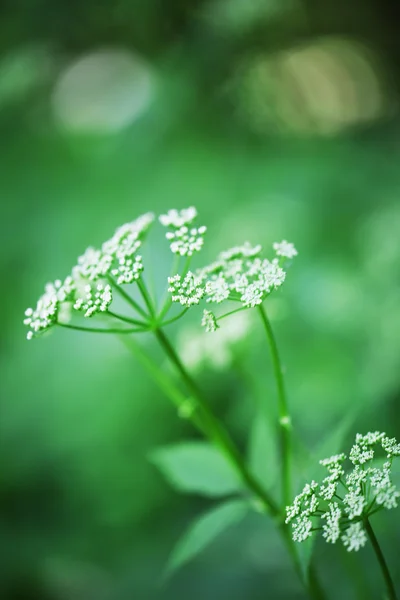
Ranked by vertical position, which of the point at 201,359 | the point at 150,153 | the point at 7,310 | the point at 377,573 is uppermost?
the point at 150,153

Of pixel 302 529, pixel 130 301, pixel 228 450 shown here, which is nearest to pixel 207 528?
pixel 228 450

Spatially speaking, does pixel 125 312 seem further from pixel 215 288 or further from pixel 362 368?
pixel 215 288

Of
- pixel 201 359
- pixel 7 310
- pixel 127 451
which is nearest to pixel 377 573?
pixel 201 359

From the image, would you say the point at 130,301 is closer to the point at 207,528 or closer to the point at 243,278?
the point at 243,278

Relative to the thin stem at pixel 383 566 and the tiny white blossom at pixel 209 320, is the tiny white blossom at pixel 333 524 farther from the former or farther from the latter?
the tiny white blossom at pixel 209 320

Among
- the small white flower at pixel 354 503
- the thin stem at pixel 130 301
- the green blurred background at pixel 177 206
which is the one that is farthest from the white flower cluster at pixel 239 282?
the green blurred background at pixel 177 206

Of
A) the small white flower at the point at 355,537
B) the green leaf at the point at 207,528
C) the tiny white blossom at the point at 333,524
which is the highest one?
the green leaf at the point at 207,528

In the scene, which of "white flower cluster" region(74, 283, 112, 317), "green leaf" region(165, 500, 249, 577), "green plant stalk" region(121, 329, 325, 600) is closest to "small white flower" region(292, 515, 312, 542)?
"green plant stalk" region(121, 329, 325, 600)
